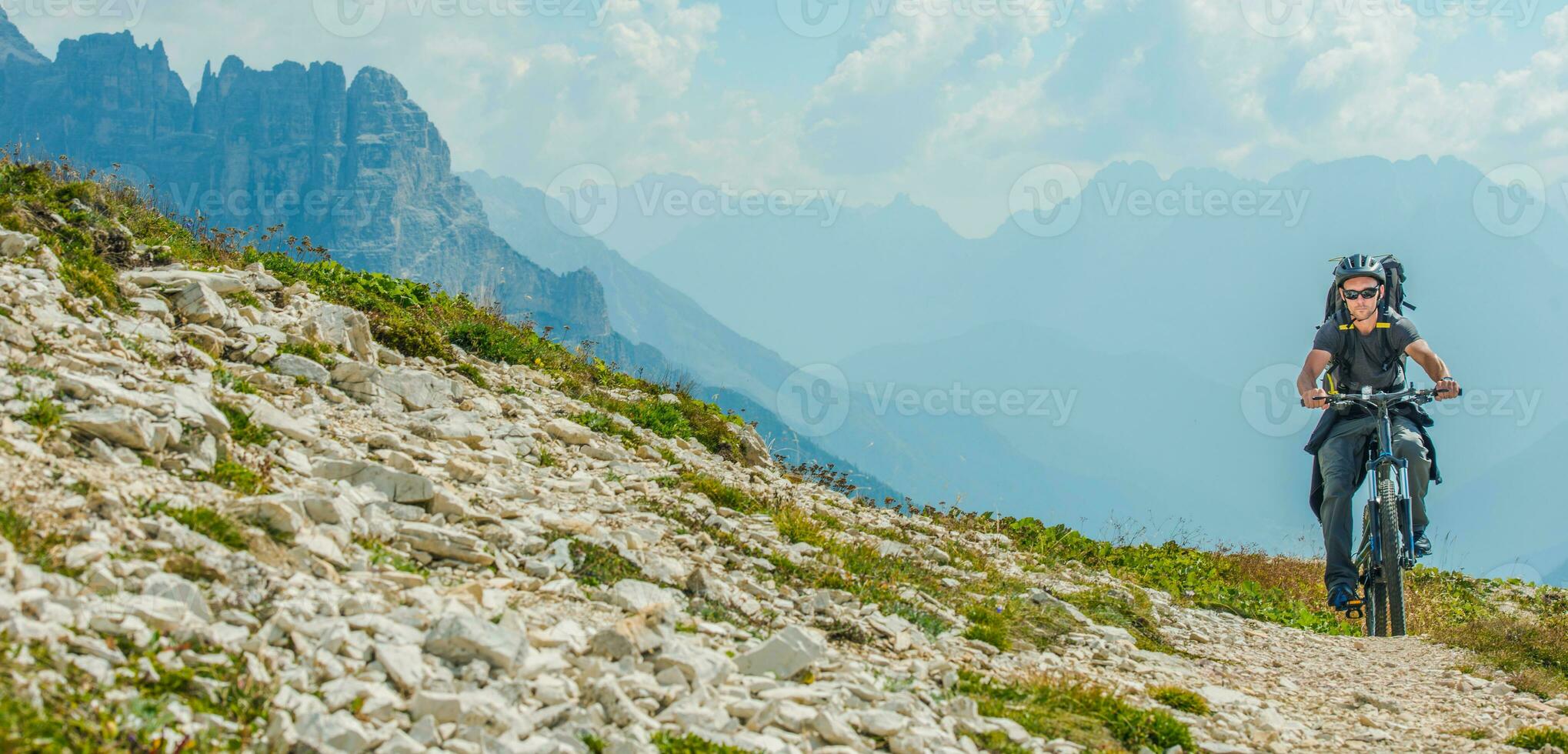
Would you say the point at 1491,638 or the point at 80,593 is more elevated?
A: the point at 80,593

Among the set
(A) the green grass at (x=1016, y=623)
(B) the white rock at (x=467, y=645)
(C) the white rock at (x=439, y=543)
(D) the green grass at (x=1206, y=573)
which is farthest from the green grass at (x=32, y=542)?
(D) the green grass at (x=1206, y=573)

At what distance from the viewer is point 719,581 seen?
7047 mm

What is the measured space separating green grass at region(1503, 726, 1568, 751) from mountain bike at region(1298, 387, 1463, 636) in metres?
Result: 3.80

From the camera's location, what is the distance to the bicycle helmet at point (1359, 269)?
33.7 feet

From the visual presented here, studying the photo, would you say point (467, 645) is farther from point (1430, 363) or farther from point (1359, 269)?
point (1430, 363)

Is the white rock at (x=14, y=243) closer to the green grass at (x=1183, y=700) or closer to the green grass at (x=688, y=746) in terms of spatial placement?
the green grass at (x=688, y=746)

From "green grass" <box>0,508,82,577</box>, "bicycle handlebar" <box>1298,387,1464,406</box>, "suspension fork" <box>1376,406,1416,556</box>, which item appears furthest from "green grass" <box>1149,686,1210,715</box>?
"green grass" <box>0,508,82,577</box>

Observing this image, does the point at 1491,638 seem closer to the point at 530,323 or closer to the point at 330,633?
the point at 330,633

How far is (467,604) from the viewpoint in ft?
17.5

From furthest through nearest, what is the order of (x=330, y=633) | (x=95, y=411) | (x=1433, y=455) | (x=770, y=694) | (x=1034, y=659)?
(x=1433, y=455) < (x=1034, y=659) < (x=95, y=411) < (x=770, y=694) < (x=330, y=633)

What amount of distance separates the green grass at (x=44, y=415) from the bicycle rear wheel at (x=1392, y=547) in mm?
11387

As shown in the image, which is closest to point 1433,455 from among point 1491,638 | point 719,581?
point 1491,638

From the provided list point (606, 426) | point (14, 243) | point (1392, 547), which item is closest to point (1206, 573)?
point (1392, 547)

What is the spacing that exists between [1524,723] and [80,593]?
8743 millimetres
